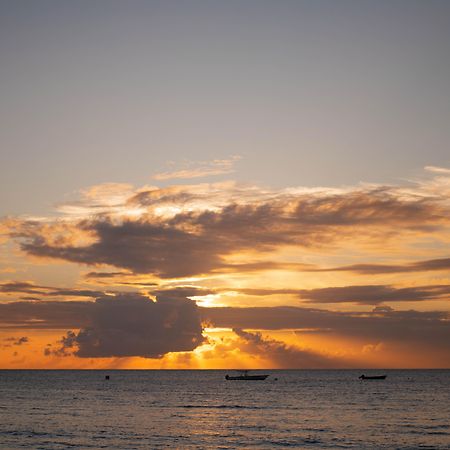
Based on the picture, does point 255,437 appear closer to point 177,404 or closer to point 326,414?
point 326,414

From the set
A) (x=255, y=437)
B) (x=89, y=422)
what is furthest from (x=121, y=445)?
(x=89, y=422)

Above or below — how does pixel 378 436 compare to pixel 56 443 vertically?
below

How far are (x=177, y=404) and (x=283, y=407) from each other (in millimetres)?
25469

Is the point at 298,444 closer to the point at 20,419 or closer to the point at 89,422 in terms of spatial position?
the point at 89,422

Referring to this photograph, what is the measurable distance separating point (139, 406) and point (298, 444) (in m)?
68.2

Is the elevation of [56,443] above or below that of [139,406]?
above

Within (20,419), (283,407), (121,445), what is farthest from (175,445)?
(283,407)

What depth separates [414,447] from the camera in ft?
251

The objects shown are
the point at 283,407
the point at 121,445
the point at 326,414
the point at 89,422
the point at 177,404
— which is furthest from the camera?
the point at 177,404

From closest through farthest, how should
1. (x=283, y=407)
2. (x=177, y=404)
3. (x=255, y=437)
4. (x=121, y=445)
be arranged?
1. (x=121, y=445)
2. (x=255, y=437)
3. (x=283, y=407)
4. (x=177, y=404)

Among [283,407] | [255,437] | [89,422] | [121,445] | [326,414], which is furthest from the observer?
[283,407]

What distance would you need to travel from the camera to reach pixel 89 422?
102938mm

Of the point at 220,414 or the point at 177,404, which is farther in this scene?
the point at 177,404

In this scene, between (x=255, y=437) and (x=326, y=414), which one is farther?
(x=326, y=414)
